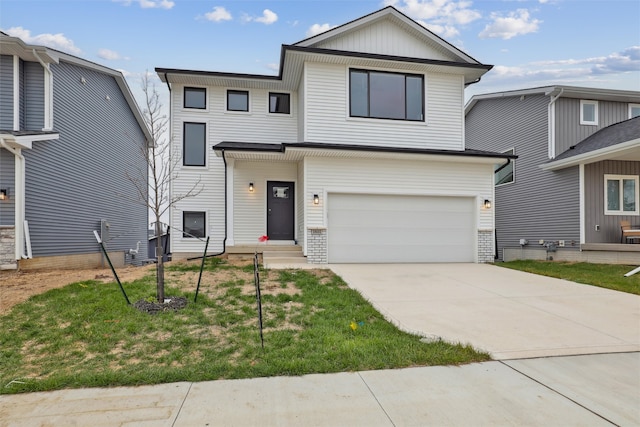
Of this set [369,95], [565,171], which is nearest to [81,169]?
[369,95]

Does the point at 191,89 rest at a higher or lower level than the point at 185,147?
higher

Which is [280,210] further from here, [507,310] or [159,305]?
[507,310]

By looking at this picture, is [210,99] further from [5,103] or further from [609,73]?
[609,73]

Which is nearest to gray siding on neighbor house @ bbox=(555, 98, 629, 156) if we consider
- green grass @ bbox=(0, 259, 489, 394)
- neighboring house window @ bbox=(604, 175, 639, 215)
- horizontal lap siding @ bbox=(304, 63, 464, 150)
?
neighboring house window @ bbox=(604, 175, 639, 215)

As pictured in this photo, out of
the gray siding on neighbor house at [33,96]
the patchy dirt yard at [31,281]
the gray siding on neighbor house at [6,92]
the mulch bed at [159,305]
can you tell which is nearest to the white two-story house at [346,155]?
the patchy dirt yard at [31,281]

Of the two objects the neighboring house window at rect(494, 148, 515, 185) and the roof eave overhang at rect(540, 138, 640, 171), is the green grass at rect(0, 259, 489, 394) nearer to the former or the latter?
the roof eave overhang at rect(540, 138, 640, 171)

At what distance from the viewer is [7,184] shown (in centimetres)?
895

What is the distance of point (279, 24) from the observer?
1594 centimetres

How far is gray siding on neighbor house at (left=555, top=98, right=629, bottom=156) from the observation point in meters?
13.5

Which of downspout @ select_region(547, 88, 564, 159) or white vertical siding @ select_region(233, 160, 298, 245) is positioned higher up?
downspout @ select_region(547, 88, 564, 159)

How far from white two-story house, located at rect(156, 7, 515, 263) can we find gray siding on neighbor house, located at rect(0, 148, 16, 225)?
4.16 metres

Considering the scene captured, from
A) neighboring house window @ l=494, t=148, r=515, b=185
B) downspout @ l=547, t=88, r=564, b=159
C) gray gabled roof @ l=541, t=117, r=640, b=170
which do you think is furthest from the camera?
neighboring house window @ l=494, t=148, r=515, b=185

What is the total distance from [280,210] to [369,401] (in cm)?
965

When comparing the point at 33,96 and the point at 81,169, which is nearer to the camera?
the point at 33,96
